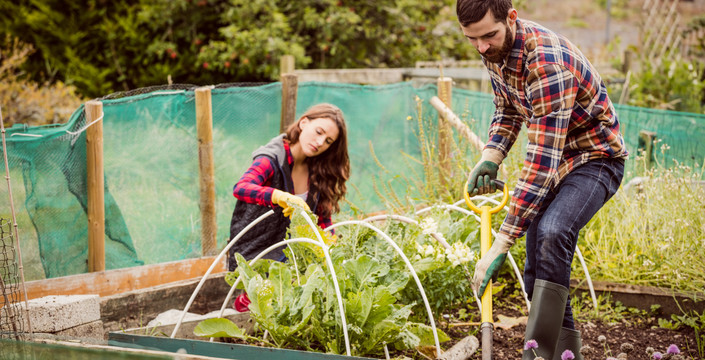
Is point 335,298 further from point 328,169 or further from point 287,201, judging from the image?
point 328,169

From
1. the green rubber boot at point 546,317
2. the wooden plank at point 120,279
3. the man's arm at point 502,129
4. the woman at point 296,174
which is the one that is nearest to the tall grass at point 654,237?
the man's arm at point 502,129

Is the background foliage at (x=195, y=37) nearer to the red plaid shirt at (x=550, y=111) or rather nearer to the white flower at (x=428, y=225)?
the white flower at (x=428, y=225)

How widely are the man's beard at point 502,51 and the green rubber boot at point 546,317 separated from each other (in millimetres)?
786

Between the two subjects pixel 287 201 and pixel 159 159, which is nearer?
pixel 287 201

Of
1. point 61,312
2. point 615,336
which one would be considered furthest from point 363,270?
point 615,336

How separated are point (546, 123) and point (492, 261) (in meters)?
0.50

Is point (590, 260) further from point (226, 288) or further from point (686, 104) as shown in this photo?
point (686, 104)

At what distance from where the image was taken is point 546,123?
82.8 inches

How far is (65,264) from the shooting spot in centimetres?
376

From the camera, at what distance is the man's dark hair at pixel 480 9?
80.7 inches

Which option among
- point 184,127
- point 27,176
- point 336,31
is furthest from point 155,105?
point 336,31

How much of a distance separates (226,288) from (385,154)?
7.22 feet

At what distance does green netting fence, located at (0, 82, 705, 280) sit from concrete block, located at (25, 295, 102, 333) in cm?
79

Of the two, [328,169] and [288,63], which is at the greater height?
[288,63]
